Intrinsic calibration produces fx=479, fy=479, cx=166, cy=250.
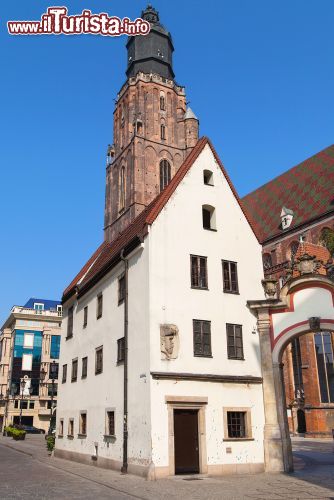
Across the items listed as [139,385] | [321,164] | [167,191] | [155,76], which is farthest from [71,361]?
[155,76]

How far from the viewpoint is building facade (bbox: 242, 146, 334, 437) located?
47812mm

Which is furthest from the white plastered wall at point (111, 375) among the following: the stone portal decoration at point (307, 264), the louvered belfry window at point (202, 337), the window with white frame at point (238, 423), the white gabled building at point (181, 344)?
the stone portal decoration at point (307, 264)

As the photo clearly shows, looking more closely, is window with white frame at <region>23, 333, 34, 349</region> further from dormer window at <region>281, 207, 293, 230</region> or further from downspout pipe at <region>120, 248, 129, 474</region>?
downspout pipe at <region>120, 248, 129, 474</region>

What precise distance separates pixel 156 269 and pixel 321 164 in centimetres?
4440

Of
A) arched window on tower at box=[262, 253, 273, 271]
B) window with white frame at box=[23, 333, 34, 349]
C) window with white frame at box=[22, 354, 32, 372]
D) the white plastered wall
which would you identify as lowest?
the white plastered wall

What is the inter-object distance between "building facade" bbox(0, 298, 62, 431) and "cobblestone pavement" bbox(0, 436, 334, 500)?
64.7 meters

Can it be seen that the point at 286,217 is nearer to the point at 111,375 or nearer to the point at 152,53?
the point at 111,375

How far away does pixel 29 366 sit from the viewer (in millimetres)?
86625

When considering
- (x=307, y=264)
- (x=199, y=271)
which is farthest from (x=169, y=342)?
(x=307, y=264)

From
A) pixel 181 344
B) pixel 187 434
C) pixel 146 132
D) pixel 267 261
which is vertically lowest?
A: pixel 187 434

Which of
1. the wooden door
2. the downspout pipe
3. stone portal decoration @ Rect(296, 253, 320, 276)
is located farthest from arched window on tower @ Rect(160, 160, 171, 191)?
the wooden door

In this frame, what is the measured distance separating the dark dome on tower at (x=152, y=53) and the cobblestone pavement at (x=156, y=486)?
68.6 meters

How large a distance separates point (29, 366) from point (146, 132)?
46.9 metres

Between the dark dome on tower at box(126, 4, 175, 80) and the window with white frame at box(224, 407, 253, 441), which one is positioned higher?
the dark dome on tower at box(126, 4, 175, 80)
